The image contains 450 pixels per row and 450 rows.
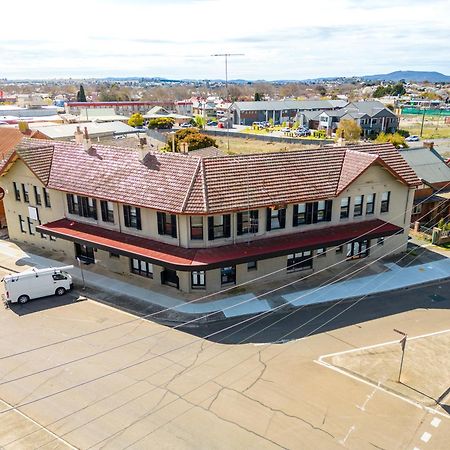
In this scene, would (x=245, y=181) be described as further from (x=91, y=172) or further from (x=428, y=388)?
(x=428, y=388)

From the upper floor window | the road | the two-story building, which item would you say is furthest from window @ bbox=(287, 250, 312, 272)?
the upper floor window

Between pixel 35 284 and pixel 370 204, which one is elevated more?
pixel 370 204

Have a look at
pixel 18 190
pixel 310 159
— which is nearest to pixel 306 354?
pixel 310 159

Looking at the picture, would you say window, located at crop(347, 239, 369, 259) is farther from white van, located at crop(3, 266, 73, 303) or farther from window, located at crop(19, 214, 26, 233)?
window, located at crop(19, 214, 26, 233)

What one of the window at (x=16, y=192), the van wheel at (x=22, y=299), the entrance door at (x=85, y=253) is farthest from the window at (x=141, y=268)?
the window at (x=16, y=192)

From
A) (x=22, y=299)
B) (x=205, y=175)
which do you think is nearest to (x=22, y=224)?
(x=22, y=299)

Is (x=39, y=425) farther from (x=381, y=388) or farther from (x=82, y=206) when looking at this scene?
(x=82, y=206)
